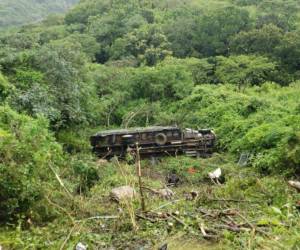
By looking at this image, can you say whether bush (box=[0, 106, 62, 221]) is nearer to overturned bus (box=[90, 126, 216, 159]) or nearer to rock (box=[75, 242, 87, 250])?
rock (box=[75, 242, 87, 250])

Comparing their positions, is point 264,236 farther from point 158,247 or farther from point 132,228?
point 132,228

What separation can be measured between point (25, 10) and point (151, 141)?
2953 inches

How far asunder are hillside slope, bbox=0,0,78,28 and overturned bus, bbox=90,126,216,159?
6136 centimetres

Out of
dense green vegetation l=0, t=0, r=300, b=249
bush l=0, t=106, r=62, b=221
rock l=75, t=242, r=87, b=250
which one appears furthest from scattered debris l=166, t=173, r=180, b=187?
rock l=75, t=242, r=87, b=250

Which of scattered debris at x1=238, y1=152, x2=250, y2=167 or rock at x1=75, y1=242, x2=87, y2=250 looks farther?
scattered debris at x1=238, y1=152, x2=250, y2=167

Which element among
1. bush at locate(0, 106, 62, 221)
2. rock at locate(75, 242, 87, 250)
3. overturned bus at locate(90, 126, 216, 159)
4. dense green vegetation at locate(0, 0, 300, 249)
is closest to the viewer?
rock at locate(75, 242, 87, 250)

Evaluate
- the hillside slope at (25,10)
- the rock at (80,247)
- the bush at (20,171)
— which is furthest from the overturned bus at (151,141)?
the hillside slope at (25,10)

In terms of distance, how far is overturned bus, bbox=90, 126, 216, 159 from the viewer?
63.0 ft

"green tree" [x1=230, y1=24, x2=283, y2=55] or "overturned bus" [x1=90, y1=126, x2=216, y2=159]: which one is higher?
"green tree" [x1=230, y1=24, x2=283, y2=55]

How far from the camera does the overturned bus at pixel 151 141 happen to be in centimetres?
1919

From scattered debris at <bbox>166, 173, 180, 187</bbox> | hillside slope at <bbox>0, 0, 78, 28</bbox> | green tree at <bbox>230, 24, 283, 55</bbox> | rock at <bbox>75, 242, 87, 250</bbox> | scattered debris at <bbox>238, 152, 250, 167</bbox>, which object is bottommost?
hillside slope at <bbox>0, 0, 78, 28</bbox>

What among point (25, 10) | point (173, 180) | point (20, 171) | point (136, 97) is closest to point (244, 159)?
point (173, 180)

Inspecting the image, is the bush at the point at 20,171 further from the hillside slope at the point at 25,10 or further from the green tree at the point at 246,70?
the hillside slope at the point at 25,10

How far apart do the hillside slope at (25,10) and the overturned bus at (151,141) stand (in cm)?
6136
